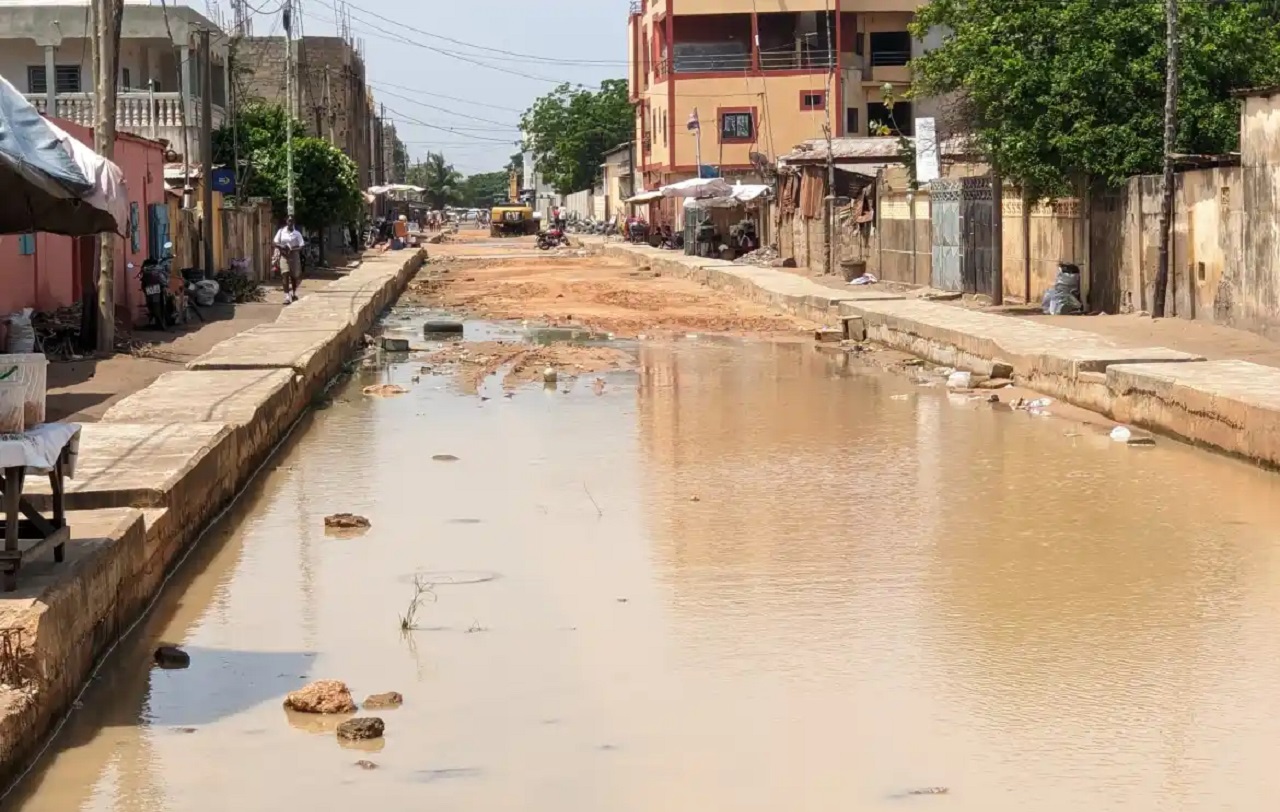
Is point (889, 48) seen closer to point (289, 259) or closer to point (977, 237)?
point (289, 259)

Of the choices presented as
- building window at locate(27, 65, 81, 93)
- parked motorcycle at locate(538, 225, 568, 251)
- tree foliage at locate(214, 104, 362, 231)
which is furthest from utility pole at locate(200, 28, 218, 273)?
parked motorcycle at locate(538, 225, 568, 251)

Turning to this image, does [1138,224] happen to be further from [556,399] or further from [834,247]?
[834,247]

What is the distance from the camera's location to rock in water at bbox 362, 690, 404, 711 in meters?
7.39

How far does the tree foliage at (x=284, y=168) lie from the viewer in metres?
42.6

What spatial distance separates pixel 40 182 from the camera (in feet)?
24.2

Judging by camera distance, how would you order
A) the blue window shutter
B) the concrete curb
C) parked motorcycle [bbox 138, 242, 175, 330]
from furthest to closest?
the blue window shutter → parked motorcycle [bbox 138, 242, 175, 330] → the concrete curb

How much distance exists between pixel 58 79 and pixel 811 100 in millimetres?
32820

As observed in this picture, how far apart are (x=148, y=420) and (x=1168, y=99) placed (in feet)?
41.6

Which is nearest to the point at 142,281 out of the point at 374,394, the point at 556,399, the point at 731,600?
the point at 374,394

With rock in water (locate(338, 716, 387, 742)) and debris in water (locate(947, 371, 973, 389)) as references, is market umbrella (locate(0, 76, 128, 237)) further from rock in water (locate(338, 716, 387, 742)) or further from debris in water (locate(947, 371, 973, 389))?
debris in water (locate(947, 371, 973, 389))

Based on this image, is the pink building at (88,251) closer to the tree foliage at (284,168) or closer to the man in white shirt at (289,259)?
the man in white shirt at (289,259)

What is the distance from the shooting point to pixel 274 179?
42.6 meters

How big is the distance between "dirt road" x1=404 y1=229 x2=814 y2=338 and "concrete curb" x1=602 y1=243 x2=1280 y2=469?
227cm

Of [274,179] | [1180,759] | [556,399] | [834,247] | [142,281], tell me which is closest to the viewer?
[1180,759]
